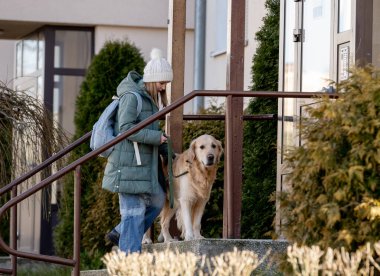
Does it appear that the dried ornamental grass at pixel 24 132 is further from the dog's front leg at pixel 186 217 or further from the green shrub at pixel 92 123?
the green shrub at pixel 92 123

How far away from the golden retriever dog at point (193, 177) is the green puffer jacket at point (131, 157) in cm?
41

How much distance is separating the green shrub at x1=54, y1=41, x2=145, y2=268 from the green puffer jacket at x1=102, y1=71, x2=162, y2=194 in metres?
4.81

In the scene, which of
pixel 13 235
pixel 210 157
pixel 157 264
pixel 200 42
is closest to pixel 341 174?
pixel 157 264

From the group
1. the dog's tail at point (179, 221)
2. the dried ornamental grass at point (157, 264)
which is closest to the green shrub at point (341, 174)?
the dried ornamental grass at point (157, 264)

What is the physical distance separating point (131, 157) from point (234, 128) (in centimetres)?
89

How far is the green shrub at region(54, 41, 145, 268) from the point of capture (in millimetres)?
14355

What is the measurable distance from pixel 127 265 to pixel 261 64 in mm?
6711

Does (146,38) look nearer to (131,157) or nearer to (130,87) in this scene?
(130,87)

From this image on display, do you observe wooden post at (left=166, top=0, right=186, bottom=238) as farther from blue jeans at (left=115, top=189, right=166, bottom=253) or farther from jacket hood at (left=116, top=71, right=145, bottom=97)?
blue jeans at (left=115, top=189, right=166, bottom=253)

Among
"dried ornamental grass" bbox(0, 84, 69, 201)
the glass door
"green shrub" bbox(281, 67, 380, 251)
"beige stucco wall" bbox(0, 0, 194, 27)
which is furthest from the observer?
"beige stucco wall" bbox(0, 0, 194, 27)

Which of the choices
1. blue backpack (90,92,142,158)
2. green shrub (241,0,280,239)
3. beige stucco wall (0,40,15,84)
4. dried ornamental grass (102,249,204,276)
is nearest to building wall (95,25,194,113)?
beige stucco wall (0,40,15,84)

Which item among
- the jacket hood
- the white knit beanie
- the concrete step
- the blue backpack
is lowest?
the concrete step

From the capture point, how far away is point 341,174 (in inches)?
268

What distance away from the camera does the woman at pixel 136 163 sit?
9.15 m
